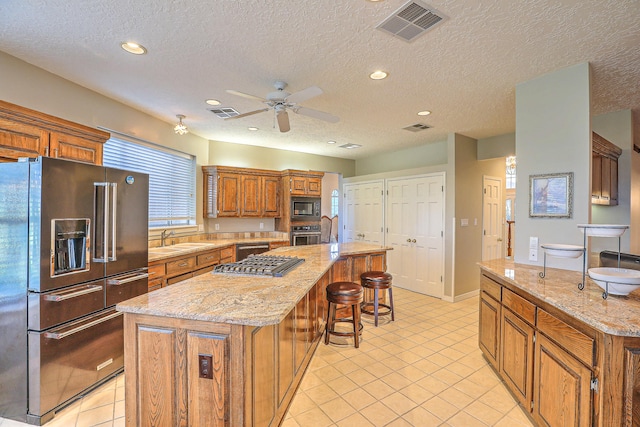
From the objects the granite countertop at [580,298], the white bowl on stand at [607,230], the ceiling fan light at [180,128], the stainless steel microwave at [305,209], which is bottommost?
the granite countertop at [580,298]

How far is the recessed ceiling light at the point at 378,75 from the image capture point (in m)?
2.68

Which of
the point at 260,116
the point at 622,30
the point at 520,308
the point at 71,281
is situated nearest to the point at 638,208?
the point at 622,30

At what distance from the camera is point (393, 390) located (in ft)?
7.86

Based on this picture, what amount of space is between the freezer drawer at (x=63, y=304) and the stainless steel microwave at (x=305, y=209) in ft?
11.6

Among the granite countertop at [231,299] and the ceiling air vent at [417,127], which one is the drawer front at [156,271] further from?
the ceiling air vent at [417,127]

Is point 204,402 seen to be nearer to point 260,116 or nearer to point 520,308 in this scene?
point 520,308

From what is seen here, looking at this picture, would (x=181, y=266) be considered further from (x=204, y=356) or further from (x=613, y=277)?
(x=613, y=277)

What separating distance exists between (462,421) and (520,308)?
2.82 ft


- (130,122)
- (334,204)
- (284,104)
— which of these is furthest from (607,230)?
(334,204)

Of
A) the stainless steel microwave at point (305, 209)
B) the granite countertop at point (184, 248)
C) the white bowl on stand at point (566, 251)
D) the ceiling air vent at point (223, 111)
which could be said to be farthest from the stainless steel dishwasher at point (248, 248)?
the white bowl on stand at point (566, 251)

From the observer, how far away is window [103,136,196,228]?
366cm

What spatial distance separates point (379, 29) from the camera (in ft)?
6.70

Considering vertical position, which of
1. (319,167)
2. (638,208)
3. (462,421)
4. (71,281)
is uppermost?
(319,167)

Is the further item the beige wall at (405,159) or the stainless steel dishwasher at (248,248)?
the beige wall at (405,159)
